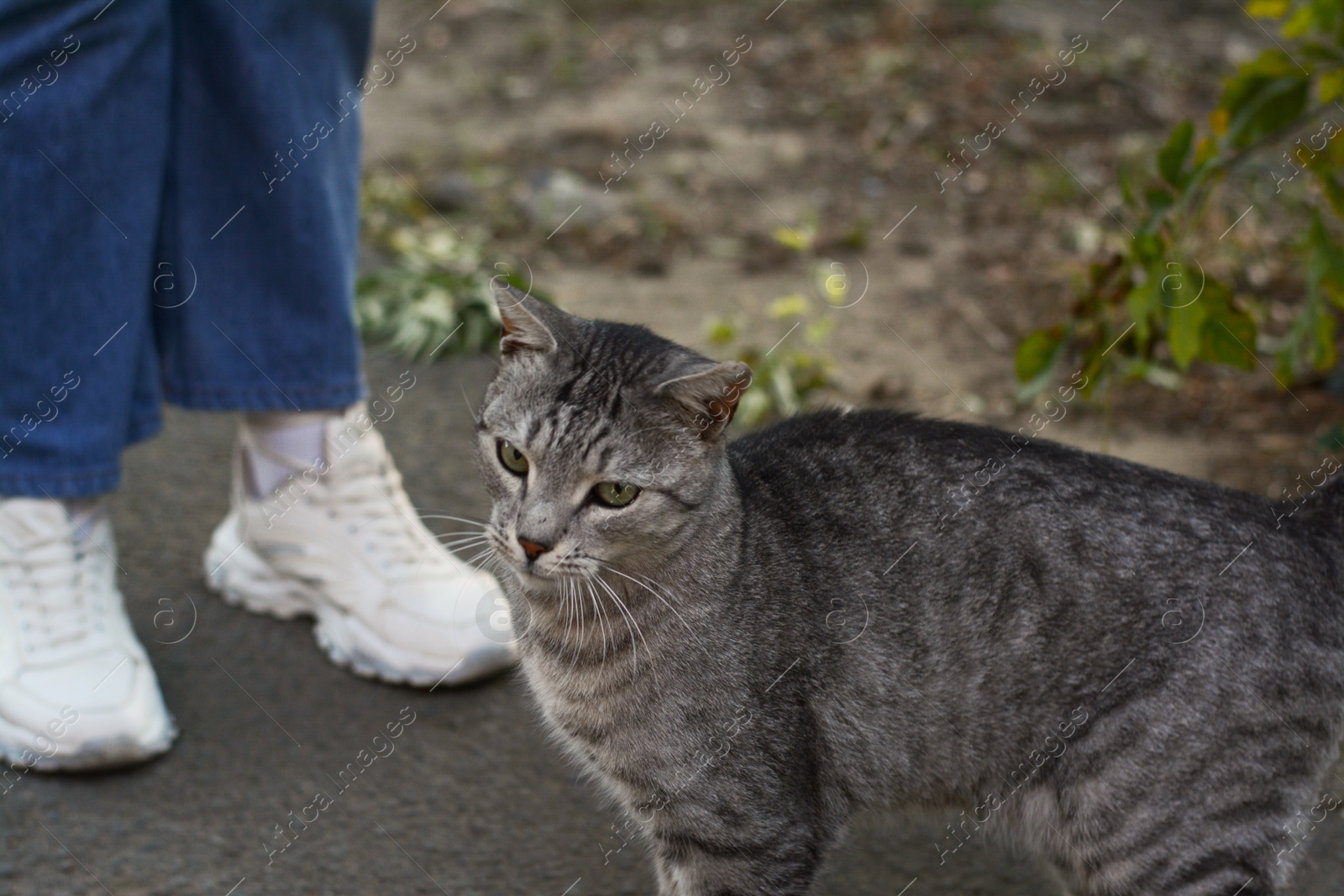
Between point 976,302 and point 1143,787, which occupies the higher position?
point 1143,787

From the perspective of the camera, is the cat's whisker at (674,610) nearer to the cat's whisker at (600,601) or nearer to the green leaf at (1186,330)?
the cat's whisker at (600,601)

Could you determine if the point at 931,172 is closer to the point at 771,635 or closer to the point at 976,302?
the point at 976,302

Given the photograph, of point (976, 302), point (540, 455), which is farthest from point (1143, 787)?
point (976, 302)

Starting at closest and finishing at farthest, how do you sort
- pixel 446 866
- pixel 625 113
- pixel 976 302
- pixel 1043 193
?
pixel 446 866, pixel 976 302, pixel 1043 193, pixel 625 113

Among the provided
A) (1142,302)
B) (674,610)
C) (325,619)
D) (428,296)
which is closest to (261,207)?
(325,619)

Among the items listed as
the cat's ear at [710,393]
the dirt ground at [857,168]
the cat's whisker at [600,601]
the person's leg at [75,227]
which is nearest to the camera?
the cat's ear at [710,393]

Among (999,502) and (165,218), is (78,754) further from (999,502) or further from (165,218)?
(999,502)

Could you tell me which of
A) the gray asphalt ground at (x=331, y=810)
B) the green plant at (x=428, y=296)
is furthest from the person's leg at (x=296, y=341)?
the green plant at (x=428, y=296)

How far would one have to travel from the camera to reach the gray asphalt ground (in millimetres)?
2434

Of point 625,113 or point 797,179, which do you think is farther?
point 625,113

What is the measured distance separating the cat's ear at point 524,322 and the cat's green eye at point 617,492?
296 mm

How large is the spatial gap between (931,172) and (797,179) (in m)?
0.64

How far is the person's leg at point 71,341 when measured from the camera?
2441mm

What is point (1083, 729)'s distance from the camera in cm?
214
